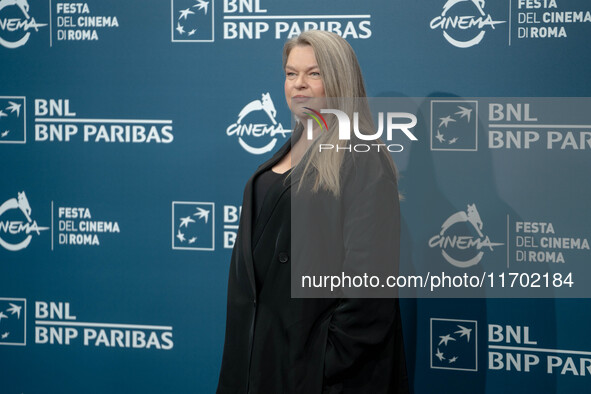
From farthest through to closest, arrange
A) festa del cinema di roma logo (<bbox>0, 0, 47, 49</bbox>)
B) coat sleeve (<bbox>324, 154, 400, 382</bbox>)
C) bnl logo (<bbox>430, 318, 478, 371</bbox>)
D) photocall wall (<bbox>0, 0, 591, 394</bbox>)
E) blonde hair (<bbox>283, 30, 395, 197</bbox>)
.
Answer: festa del cinema di roma logo (<bbox>0, 0, 47, 49</bbox>), bnl logo (<bbox>430, 318, 478, 371</bbox>), photocall wall (<bbox>0, 0, 591, 394</bbox>), blonde hair (<bbox>283, 30, 395, 197</bbox>), coat sleeve (<bbox>324, 154, 400, 382</bbox>)

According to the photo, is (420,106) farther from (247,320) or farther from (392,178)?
(247,320)

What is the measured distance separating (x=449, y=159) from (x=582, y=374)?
2.93ft

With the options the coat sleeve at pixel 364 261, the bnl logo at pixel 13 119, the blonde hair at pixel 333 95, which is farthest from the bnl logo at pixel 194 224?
the coat sleeve at pixel 364 261

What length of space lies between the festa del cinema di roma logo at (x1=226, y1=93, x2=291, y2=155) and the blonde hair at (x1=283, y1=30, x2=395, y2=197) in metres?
0.75

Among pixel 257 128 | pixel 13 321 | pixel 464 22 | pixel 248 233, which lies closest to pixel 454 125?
pixel 464 22

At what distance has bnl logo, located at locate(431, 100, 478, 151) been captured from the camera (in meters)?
2.74

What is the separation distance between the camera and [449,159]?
2760mm

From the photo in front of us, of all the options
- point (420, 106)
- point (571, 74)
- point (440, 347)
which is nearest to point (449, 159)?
point (420, 106)

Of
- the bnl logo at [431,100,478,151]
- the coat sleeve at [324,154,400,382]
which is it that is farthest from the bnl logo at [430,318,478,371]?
the coat sleeve at [324,154,400,382]

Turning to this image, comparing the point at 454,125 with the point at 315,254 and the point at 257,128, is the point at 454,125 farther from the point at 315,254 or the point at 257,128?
the point at 315,254

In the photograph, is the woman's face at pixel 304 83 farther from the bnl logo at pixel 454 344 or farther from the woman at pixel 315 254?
the bnl logo at pixel 454 344

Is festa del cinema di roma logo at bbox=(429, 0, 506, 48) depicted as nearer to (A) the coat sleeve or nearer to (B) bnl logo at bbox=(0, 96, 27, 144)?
(A) the coat sleeve

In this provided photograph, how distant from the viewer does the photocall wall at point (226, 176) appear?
2.69 m

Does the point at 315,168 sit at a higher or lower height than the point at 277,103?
lower
